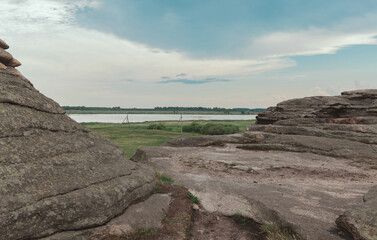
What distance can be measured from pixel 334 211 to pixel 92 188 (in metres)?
7.08

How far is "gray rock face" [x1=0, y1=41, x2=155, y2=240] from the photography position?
4984 millimetres

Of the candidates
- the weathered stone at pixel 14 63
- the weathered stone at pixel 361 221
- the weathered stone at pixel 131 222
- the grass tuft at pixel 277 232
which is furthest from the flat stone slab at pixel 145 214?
the weathered stone at pixel 14 63

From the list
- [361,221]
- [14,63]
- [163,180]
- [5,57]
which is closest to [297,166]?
[163,180]

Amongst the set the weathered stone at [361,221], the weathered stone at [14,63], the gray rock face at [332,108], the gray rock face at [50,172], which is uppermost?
the weathered stone at [14,63]

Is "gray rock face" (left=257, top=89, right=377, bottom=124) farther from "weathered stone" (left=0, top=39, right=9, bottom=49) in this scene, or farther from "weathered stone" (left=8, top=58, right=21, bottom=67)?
"weathered stone" (left=0, top=39, right=9, bottom=49)

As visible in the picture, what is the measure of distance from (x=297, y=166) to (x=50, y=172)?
13.5m

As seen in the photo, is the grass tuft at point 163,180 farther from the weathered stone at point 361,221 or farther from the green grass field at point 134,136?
the green grass field at point 134,136

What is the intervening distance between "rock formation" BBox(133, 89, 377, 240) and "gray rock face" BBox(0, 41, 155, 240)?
3496 mm

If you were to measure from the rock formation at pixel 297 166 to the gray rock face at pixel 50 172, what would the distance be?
3.50 m

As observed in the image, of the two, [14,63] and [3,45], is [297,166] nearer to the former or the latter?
[14,63]

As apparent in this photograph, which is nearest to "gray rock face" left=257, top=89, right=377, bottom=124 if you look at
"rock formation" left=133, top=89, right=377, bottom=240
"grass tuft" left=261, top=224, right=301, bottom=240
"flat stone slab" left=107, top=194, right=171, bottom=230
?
"rock formation" left=133, top=89, right=377, bottom=240

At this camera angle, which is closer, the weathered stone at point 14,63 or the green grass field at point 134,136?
the weathered stone at point 14,63

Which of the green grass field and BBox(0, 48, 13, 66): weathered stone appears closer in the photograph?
BBox(0, 48, 13, 66): weathered stone

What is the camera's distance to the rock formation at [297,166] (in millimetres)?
7184
